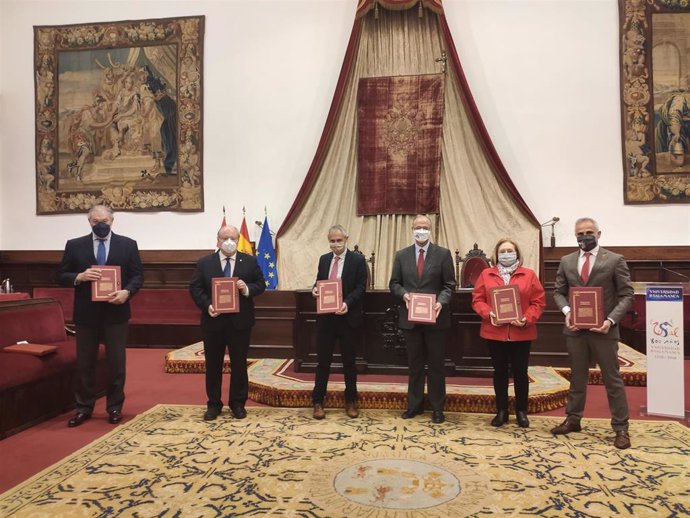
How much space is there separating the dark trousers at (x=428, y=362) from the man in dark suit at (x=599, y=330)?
0.81m

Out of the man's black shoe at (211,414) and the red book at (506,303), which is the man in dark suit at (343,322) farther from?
the red book at (506,303)

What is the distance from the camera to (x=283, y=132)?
7.42 meters

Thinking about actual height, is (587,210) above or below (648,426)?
above

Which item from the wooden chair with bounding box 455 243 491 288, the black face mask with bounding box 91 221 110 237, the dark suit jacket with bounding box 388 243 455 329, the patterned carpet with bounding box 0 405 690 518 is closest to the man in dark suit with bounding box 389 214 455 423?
the dark suit jacket with bounding box 388 243 455 329

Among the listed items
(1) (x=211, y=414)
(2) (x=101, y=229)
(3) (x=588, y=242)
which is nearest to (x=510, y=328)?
(3) (x=588, y=242)

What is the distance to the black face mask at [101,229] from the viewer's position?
149 inches

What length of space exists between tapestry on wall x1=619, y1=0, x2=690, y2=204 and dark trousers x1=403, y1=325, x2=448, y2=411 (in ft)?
14.5

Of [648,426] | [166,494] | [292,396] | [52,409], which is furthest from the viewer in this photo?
[292,396]

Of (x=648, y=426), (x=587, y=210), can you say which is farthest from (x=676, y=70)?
(x=648, y=426)

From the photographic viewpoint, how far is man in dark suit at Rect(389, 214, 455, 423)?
3.74 meters

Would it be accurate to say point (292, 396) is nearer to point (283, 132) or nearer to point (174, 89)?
point (283, 132)

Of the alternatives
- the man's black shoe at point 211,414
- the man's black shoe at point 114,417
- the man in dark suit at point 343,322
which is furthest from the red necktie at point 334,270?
the man's black shoe at point 114,417

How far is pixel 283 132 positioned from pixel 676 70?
17.2ft

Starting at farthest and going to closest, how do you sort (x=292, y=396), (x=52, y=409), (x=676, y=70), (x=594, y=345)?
(x=676, y=70) → (x=292, y=396) → (x=52, y=409) → (x=594, y=345)
